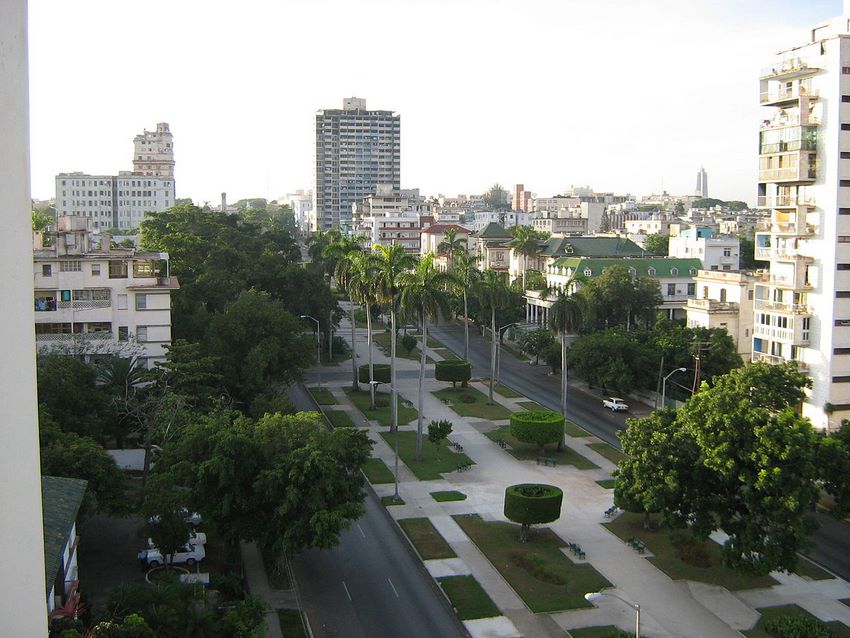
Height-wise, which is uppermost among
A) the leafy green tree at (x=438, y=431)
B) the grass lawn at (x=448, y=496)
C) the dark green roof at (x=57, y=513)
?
the dark green roof at (x=57, y=513)

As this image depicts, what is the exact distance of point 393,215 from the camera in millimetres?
175000

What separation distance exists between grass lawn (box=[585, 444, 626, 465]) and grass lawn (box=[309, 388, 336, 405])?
75.4 ft

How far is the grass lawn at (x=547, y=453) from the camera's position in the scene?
55.2m

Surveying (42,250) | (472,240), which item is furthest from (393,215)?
(42,250)

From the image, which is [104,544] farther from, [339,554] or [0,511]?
[0,511]

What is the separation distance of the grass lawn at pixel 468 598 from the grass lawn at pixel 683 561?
8.39 meters

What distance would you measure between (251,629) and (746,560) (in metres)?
19.2

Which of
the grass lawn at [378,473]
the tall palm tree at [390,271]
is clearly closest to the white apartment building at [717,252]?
the tall palm tree at [390,271]

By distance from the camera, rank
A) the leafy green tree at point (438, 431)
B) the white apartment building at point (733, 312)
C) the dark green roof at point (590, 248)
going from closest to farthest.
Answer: the leafy green tree at point (438, 431) → the white apartment building at point (733, 312) → the dark green roof at point (590, 248)

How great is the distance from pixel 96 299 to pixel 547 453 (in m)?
32.2

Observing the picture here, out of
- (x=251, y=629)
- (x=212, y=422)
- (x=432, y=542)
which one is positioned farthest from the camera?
(x=432, y=542)

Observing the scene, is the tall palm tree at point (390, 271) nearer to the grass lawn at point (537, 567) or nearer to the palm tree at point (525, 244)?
the grass lawn at point (537, 567)

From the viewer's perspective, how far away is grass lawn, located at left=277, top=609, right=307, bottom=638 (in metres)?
32.4

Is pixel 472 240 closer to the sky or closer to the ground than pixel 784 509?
closer to the sky
